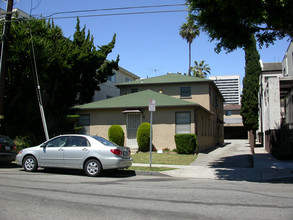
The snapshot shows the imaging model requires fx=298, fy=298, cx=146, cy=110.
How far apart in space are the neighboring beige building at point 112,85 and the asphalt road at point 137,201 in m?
21.3

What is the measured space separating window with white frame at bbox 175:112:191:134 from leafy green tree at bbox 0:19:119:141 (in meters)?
8.15

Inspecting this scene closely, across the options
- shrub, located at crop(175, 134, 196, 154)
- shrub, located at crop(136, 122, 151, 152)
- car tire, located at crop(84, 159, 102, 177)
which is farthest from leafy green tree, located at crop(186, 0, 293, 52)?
shrub, located at crop(136, 122, 151, 152)

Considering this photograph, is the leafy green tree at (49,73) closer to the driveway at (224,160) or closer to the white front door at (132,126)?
the white front door at (132,126)

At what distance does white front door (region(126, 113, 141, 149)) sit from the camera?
21.2 meters

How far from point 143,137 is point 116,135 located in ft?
6.51

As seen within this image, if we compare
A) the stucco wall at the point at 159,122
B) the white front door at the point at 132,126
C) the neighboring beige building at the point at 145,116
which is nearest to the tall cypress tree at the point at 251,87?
the neighboring beige building at the point at 145,116

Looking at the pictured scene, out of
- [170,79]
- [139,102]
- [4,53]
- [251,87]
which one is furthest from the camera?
[170,79]

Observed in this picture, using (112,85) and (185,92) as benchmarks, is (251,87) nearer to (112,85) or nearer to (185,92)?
(185,92)

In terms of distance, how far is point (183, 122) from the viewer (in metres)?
20.5

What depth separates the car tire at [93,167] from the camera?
1084cm

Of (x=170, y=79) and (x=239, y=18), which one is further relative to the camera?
(x=170, y=79)

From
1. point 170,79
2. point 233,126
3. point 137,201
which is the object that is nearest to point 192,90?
point 170,79

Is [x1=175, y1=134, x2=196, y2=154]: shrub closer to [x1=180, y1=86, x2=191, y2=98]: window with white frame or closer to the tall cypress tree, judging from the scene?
the tall cypress tree

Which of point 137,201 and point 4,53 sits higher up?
point 4,53
